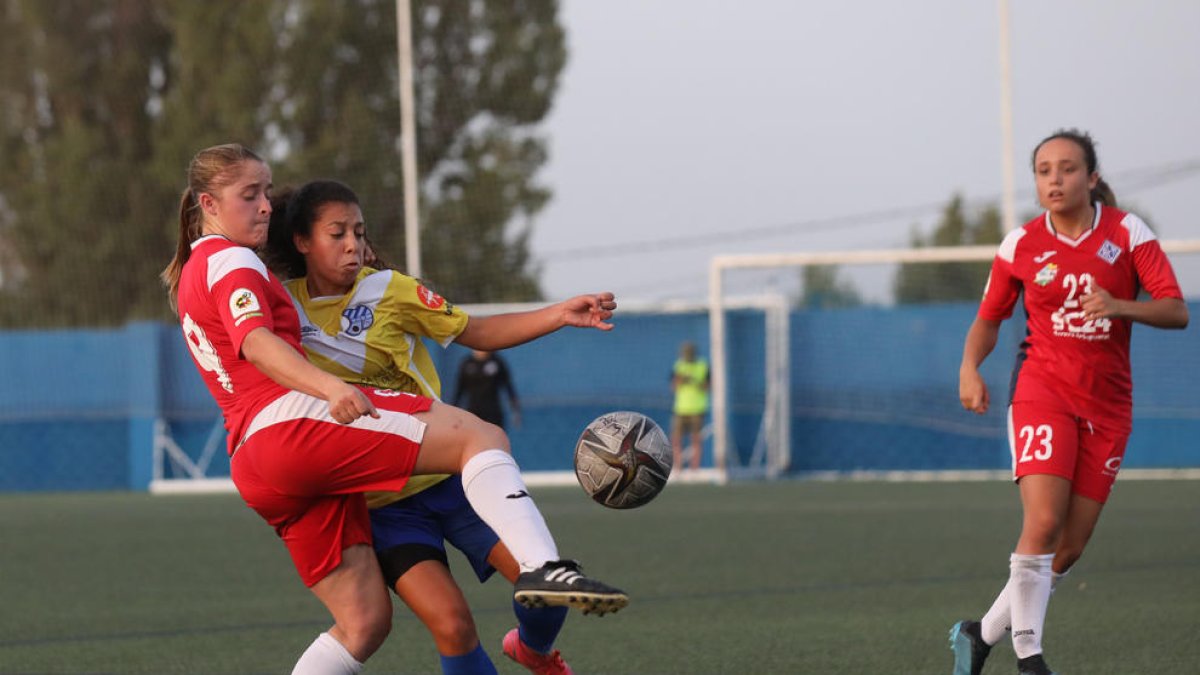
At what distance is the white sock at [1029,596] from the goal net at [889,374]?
51.1 ft

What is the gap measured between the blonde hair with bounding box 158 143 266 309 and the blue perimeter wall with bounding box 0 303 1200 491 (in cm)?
1819

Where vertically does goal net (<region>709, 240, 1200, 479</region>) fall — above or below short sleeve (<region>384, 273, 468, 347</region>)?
below

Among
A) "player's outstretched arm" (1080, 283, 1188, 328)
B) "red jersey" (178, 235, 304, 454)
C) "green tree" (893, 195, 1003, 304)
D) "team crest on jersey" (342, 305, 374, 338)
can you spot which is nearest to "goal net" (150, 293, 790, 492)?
"green tree" (893, 195, 1003, 304)

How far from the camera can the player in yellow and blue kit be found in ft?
15.7

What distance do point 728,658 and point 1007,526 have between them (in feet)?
22.8

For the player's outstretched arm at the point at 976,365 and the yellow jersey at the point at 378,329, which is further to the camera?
the player's outstretched arm at the point at 976,365

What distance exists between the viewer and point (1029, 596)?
226 inches

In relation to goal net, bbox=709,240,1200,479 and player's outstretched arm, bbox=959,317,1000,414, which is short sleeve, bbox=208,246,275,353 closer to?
player's outstretched arm, bbox=959,317,1000,414

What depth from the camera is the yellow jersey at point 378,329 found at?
4883 mm

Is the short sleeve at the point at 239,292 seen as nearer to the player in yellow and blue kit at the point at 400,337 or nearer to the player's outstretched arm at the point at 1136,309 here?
the player in yellow and blue kit at the point at 400,337

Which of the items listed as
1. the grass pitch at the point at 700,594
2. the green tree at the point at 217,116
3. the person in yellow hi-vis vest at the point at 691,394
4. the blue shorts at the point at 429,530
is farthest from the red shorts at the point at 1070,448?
the green tree at the point at 217,116

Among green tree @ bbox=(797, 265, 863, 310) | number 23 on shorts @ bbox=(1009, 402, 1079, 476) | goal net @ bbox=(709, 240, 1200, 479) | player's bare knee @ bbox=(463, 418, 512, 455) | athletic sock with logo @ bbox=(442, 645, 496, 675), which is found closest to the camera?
player's bare knee @ bbox=(463, 418, 512, 455)

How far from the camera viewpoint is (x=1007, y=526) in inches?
518

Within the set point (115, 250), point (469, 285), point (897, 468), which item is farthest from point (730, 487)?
point (115, 250)
